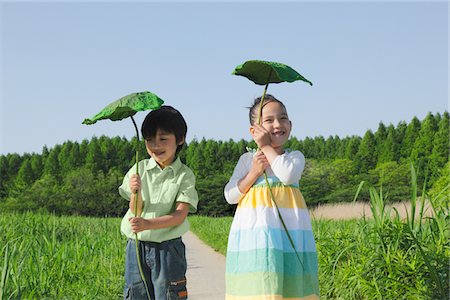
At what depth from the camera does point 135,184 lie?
2893mm

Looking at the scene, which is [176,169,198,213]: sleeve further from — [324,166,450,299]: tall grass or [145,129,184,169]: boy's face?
[324,166,450,299]: tall grass

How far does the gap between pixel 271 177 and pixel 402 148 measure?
92.1 ft

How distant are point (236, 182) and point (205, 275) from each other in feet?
12.0

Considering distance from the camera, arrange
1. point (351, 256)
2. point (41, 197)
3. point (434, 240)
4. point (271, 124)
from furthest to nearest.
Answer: point (41, 197) < point (351, 256) < point (434, 240) < point (271, 124)

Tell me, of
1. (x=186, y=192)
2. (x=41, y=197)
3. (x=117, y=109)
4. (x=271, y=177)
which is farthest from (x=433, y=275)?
(x=41, y=197)

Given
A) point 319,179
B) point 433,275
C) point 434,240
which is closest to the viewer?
point 433,275

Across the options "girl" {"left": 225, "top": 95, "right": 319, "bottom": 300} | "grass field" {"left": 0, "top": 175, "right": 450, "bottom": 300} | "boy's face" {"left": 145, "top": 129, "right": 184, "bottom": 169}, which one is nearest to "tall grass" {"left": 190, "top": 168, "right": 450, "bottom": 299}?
"grass field" {"left": 0, "top": 175, "right": 450, "bottom": 300}

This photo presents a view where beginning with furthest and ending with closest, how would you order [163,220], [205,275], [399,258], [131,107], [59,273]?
1. [205,275]
2. [59,273]
3. [399,258]
4. [163,220]
5. [131,107]

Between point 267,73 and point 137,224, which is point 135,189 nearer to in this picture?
point 137,224

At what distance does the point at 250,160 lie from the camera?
114 inches

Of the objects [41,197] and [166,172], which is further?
[41,197]

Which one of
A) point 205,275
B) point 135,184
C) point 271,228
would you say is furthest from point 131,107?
point 205,275

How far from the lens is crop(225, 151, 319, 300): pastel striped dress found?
8.70ft

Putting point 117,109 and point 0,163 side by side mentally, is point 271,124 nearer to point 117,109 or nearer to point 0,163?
point 117,109
